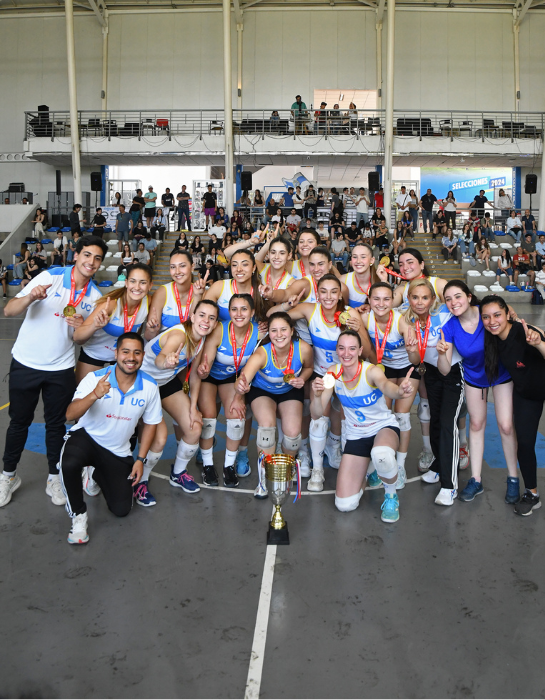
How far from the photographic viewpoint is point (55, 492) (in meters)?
4.81

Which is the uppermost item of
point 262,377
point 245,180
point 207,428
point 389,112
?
point 389,112

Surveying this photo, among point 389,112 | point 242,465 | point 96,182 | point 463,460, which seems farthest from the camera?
point 96,182

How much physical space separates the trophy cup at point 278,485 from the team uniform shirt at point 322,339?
133 centimetres

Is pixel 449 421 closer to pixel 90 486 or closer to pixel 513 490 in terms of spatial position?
pixel 513 490

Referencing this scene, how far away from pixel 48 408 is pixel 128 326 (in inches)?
35.6

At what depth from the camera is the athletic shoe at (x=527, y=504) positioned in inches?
182

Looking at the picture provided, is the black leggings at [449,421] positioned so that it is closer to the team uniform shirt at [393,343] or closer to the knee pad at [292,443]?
the team uniform shirt at [393,343]

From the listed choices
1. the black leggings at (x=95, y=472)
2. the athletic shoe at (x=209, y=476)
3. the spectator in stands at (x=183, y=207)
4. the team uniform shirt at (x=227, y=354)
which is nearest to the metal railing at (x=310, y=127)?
the spectator in stands at (x=183, y=207)

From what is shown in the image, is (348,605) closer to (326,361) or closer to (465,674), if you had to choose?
(465,674)

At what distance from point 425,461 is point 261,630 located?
9.38 feet

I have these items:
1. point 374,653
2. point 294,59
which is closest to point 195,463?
point 374,653

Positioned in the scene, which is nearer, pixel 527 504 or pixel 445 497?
pixel 527 504

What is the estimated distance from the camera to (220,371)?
5.40 metres

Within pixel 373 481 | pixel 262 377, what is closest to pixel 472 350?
pixel 373 481
